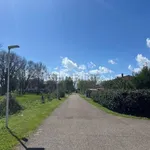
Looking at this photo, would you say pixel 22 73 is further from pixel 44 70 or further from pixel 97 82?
pixel 97 82

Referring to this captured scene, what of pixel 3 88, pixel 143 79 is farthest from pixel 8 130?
pixel 3 88

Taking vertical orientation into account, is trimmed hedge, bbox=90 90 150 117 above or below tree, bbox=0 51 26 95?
below

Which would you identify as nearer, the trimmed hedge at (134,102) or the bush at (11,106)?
the trimmed hedge at (134,102)

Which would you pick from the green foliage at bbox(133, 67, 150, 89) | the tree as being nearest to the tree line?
the tree

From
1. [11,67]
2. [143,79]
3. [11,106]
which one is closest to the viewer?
[11,106]

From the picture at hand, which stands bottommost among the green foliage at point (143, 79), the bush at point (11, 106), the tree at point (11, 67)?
the bush at point (11, 106)

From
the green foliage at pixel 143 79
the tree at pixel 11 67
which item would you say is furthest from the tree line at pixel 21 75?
the green foliage at pixel 143 79

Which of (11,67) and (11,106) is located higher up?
(11,67)

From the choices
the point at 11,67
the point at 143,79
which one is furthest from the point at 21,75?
the point at 143,79

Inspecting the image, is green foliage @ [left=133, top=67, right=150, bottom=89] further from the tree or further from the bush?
the tree

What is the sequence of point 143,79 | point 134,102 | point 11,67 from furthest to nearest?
point 11,67 → point 143,79 → point 134,102

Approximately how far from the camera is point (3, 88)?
82312 mm

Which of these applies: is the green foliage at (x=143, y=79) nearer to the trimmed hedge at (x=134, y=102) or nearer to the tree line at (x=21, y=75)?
the trimmed hedge at (x=134, y=102)

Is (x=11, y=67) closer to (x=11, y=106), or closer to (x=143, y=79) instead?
(x=143, y=79)
